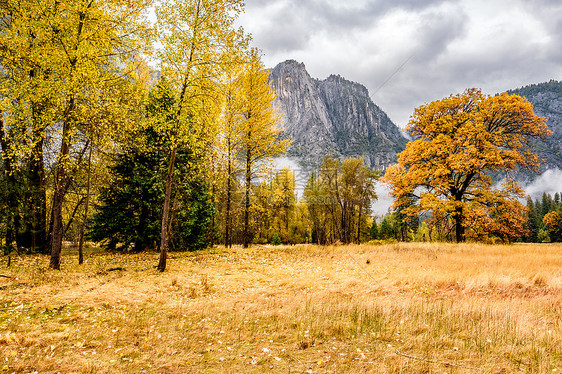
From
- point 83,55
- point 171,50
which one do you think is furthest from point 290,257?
point 83,55

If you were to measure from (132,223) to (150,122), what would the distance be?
344 inches

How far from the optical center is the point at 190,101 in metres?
9.77

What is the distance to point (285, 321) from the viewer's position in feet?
16.6

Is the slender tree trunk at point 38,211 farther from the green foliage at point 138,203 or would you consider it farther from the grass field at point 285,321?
the grass field at point 285,321

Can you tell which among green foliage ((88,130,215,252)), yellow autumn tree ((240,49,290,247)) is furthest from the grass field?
yellow autumn tree ((240,49,290,247))

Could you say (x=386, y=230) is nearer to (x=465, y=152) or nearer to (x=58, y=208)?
(x=465, y=152)

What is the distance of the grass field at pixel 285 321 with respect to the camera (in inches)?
141

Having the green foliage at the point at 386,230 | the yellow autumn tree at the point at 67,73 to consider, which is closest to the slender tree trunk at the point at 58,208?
the yellow autumn tree at the point at 67,73

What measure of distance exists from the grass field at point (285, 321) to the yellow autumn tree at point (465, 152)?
6809 mm

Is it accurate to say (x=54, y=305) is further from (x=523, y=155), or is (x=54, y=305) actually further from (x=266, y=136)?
(x=523, y=155)

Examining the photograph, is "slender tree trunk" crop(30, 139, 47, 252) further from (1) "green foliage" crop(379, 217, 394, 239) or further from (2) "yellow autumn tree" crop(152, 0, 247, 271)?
(1) "green foliage" crop(379, 217, 394, 239)

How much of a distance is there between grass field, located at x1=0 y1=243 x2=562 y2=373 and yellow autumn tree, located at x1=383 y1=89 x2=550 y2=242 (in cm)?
681

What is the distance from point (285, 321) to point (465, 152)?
15.8 m

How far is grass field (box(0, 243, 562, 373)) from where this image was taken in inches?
141
